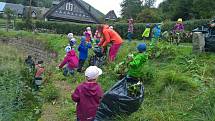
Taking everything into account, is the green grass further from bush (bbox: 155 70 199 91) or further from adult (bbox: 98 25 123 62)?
adult (bbox: 98 25 123 62)

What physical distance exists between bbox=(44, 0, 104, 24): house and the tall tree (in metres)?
5.26

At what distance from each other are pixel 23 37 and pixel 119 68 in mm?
25607

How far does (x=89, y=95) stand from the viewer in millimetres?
6859

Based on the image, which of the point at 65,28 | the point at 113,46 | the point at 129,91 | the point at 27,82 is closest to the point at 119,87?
the point at 129,91

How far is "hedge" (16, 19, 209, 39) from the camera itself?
2796 centimetres

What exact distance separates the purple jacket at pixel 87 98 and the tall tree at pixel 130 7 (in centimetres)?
5814

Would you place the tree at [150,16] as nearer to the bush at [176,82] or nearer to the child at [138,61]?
the bush at [176,82]

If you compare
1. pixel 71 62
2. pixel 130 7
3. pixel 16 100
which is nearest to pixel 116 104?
pixel 16 100

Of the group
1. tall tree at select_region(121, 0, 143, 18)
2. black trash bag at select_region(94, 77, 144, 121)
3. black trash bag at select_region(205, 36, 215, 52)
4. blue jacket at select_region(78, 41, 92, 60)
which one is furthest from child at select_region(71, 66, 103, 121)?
tall tree at select_region(121, 0, 143, 18)

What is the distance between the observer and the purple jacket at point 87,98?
680cm

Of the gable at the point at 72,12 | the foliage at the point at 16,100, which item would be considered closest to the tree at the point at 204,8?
the foliage at the point at 16,100

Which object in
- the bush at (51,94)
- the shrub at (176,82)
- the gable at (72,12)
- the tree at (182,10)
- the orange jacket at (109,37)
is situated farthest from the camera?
the gable at (72,12)

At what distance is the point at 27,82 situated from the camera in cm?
1334

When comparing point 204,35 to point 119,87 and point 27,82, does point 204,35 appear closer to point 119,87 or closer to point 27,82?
point 27,82
